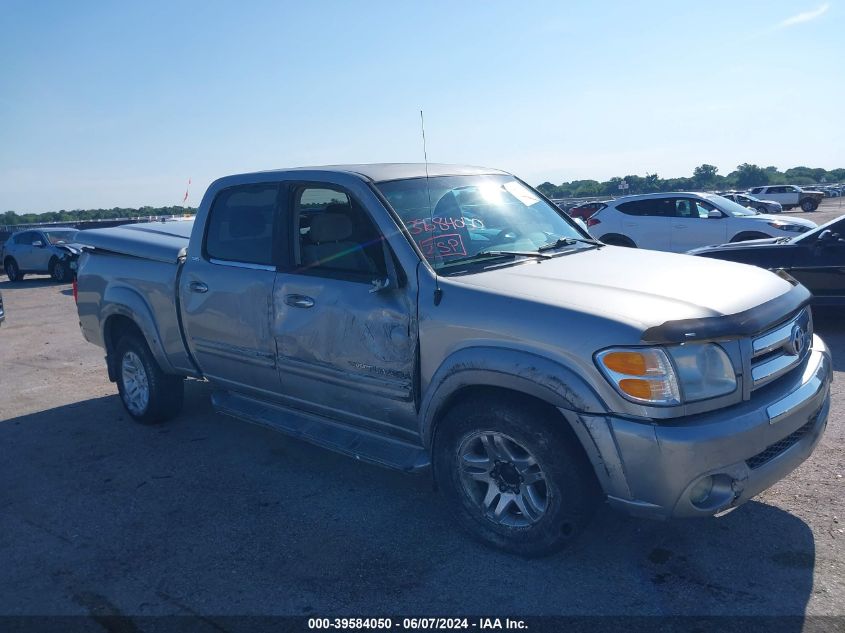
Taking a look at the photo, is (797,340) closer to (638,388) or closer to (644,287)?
(644,287)

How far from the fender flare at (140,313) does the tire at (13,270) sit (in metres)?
18.0

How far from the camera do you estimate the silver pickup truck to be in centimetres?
318

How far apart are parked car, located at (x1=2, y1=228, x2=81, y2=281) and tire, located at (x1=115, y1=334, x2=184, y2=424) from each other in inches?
635

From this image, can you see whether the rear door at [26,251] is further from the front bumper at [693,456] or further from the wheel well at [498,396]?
the front bumper at [693,456]

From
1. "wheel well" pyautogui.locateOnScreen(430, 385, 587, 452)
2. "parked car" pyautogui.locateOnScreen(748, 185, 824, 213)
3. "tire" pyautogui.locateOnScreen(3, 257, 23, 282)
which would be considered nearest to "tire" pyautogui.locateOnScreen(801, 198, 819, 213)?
"parked car" pyautogui.locateOnScreen(748, 185, 824, 213)

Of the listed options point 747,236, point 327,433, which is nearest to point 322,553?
point 327,433

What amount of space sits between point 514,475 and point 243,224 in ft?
8.67

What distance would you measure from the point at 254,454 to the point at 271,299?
131 centimetres

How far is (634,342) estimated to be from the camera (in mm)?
3127

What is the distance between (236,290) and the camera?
490cm

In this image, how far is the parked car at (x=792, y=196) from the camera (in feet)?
145

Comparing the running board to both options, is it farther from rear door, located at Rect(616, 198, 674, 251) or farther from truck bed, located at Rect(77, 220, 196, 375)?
rear door, located at Rect(616, 198, 674, 251)

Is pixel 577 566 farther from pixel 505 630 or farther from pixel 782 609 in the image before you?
pixel 782 609

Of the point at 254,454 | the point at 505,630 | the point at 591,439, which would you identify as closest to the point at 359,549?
the point at 505,630
